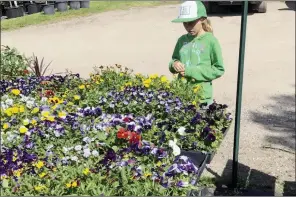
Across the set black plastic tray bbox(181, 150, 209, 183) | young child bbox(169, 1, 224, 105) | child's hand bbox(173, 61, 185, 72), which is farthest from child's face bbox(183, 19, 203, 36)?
black plastic tray bbox(181, 150, 209, 183)

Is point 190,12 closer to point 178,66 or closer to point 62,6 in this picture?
point 178,66

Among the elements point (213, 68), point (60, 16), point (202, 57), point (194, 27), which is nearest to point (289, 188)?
point (213, 68)

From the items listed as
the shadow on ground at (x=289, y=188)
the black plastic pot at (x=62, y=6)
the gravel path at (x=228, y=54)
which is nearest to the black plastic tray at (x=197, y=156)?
the shadow on ground at (x=289, y=188)

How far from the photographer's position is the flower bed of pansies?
226cm

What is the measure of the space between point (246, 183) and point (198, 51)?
137cm

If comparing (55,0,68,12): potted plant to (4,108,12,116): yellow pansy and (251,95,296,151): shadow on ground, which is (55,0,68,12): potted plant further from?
(4,108,12,116): yellow pansy

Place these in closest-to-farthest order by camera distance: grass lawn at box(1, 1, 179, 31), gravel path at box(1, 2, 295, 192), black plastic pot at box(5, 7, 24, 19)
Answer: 1. gravel path at box(1, 2, 295, 192)
2. black plastic pot at box(5, 7, 24, 19)
3. grass lawn at box(1, 1, 179, 31)

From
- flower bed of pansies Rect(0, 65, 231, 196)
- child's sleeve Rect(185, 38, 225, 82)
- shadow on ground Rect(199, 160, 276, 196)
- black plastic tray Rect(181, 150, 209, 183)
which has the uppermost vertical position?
child's sleeve Rect(185, 38, 225, 82)

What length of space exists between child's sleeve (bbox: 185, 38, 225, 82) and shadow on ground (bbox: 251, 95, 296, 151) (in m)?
1.80

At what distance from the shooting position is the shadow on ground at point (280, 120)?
5.11 m

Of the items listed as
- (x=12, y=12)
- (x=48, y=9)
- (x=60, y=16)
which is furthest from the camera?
(x=48, y=9)

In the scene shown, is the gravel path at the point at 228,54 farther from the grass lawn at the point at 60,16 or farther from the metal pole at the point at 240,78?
the grass lawn at the point at 60,16

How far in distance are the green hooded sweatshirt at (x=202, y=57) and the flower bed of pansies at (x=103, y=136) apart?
0.59ft

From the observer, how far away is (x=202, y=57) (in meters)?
3.60
